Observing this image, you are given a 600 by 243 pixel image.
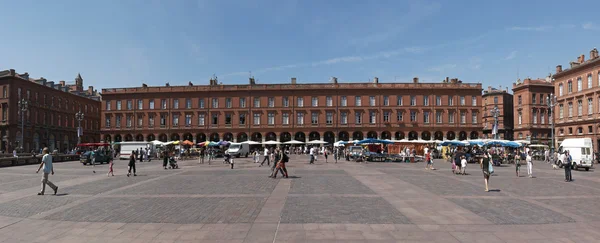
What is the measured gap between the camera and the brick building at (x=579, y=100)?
45.3 meters

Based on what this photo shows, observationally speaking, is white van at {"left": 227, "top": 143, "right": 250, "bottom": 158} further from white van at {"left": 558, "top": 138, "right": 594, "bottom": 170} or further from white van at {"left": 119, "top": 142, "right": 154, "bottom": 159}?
white van at {"left": 558, "top": 138, "right": 594, "bottom": 170}

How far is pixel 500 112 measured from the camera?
7294 cm

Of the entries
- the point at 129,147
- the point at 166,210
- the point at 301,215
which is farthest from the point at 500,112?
the point at 166,210

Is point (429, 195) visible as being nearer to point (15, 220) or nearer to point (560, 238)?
point (560, 238)

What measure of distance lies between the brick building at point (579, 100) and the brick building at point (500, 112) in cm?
1935

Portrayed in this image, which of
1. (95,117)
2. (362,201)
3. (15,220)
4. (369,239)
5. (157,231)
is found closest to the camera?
(369,239)

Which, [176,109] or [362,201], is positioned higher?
[176,109]

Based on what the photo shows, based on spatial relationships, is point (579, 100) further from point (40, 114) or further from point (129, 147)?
point (40, 114)

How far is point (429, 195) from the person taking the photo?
12352mm

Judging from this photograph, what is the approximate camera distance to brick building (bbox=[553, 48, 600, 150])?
45.3 meters

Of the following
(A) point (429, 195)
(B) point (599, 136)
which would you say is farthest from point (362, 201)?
(B) point (599, 136)

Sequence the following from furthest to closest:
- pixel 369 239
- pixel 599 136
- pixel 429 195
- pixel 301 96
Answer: pixel 301 96, pixel 599 136, pixel 429 195, pixel 369 239

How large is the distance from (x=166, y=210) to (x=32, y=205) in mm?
4305

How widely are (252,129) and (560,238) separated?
2309 inches
